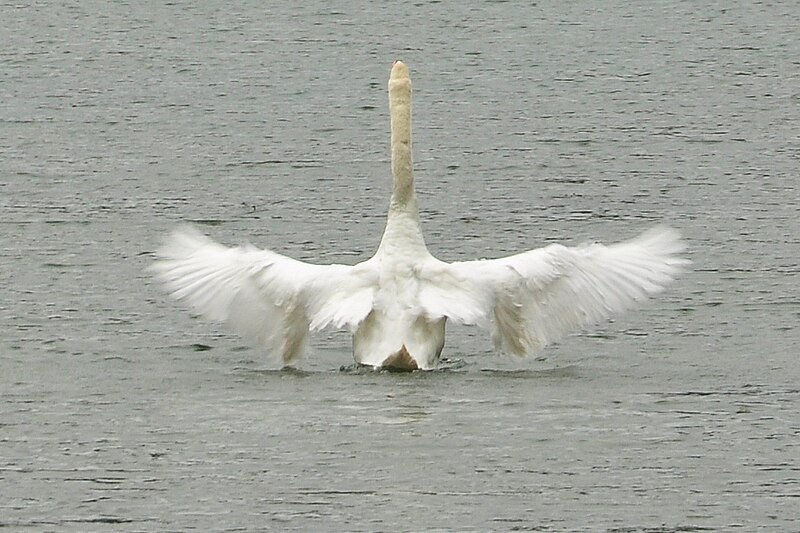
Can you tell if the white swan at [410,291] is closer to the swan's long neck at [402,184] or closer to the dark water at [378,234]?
the swan's long neck at [402,184]

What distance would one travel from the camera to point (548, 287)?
14148 mm

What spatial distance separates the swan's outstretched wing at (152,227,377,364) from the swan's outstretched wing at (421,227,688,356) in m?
0.53

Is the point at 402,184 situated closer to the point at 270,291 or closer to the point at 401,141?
the point at 401,141

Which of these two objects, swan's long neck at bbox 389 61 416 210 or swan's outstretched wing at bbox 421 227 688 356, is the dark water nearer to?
swan's outstretched wing at bbox 421 227 688 356

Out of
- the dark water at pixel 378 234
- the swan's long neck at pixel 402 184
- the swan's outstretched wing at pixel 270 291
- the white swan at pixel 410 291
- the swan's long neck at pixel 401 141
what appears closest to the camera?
the dark water at pixel 378 234

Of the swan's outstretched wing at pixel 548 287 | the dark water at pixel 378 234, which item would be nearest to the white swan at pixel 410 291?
the swan's outstretched wing at pixel 548 287

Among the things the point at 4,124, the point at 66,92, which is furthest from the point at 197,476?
the point at 66,92

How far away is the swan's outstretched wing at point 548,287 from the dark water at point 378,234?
0.29 meters

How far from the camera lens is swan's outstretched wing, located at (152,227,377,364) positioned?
1399 cm

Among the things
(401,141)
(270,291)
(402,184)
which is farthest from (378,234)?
(270,291)

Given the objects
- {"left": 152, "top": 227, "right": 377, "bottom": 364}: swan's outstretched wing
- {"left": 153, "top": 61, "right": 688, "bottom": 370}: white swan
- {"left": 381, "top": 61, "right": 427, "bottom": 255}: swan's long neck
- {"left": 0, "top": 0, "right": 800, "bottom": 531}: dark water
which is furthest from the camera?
{"left": 381, "top": 61, "right": 427, "bottom": 255}: swan's long neck

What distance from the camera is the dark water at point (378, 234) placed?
35.8ft

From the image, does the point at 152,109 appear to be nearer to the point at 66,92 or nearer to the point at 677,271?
the point at 66,92

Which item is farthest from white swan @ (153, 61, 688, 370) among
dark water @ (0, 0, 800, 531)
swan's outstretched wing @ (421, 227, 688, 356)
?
dark water @ (0, 0, 800, 531)
